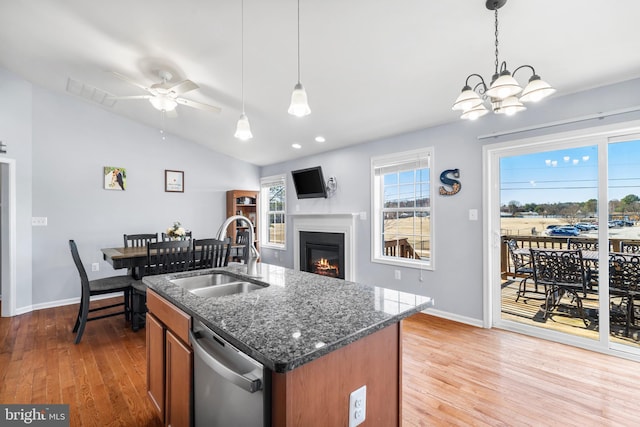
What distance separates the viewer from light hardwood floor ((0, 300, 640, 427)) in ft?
6.10

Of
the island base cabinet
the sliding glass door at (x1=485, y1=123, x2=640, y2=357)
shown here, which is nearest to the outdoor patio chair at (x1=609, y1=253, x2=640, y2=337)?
the sliding glass door at (x1=485, y1=123, x2=640, y2=357)

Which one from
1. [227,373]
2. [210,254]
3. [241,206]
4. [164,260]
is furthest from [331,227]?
[227,373]

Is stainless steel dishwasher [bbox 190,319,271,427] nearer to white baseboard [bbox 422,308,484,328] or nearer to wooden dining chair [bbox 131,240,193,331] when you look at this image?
wooden dining chair [bbox 131,240,193,331]

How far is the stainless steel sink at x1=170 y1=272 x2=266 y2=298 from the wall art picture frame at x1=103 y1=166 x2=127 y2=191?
3.61m

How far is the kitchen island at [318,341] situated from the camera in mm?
849

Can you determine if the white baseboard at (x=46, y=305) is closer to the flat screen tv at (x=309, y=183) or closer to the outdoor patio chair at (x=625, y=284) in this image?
the flat screen tv at (x=309, y=183)

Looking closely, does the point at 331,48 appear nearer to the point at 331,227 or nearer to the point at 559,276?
the point at 331,227

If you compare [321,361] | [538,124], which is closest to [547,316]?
[538,124]

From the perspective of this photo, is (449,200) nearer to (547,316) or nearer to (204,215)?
(547,316)

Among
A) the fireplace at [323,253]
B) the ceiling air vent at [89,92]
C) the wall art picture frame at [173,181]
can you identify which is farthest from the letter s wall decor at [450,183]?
the wall art picture frame at [173,181]

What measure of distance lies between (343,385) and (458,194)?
2919 millimetres

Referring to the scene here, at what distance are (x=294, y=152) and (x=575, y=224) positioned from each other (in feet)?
12.5

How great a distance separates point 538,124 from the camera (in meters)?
2.84

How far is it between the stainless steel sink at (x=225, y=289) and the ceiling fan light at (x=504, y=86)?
5.17ft
